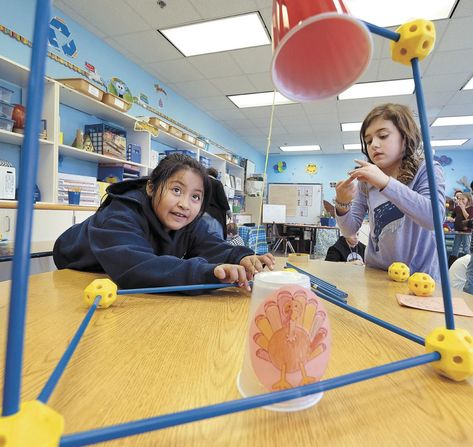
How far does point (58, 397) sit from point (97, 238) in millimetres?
465

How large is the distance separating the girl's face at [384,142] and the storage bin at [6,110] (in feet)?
6.86

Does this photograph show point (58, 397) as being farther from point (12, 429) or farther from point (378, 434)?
point (378, 434)

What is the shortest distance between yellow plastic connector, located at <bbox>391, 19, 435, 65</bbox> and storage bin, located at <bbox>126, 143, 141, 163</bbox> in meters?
2.85

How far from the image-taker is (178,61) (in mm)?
3188

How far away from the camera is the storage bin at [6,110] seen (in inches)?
74.4

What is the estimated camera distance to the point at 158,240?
2.75 feet

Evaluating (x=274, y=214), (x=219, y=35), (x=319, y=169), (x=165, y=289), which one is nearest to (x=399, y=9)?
(x=219, y=35)

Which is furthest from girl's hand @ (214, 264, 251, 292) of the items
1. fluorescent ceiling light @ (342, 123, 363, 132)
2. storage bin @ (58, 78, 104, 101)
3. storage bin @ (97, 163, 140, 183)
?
fluorescent ceiling light @ (342, 123, 363, 132)

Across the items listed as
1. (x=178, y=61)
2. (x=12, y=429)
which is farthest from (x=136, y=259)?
(x=178, y=61)

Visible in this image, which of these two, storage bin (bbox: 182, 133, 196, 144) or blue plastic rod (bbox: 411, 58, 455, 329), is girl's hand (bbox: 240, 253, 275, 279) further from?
storage bin (bbox: 182, 133, 196, 144)

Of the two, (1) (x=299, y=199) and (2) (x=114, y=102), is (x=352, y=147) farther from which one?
(2) (x=114, y=102)

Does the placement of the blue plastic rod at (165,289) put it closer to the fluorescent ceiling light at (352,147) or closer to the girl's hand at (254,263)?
the girl's hand at (254,263)

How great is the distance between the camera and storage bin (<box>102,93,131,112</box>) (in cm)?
252

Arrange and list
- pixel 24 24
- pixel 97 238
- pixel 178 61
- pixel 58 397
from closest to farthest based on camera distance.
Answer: pixel 58 397
pixel 97 238
pixel 24 24
pixel 178 61
